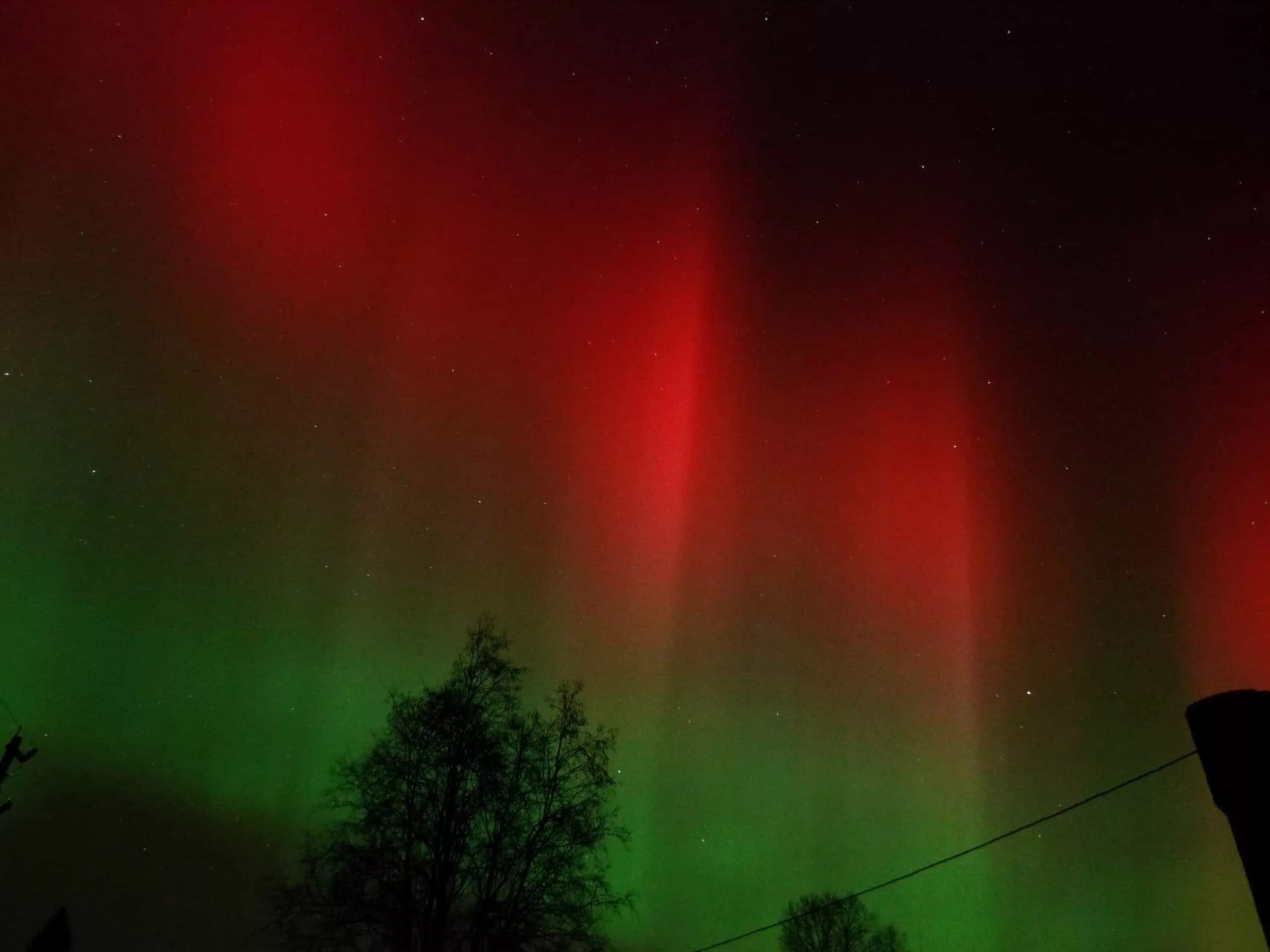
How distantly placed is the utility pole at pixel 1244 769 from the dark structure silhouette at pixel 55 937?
14.8 metres

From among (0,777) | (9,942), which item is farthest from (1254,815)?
(9,942)

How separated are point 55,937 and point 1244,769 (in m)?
15.4

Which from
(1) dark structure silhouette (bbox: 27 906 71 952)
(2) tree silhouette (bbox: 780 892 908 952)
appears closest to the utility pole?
(1) dark structure silhouette (bbox: 27 906 71 952)

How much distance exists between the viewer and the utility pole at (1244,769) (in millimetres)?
3191

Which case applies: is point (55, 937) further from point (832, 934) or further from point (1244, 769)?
point (832, 934)

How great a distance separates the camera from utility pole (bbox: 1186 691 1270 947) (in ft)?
10.5

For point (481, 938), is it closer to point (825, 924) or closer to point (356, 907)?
point (356, 907)

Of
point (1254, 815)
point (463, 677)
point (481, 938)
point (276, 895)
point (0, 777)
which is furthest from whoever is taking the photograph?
point (0, 777)

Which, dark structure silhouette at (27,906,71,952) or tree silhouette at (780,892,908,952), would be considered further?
tree silhouette at (780,892,908,952)

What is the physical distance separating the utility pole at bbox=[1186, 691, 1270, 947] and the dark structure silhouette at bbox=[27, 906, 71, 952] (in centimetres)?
1476

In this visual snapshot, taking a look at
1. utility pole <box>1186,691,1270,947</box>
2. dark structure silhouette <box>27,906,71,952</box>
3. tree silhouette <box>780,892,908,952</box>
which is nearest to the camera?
utility pole <box>1186,691,1270,947</box>

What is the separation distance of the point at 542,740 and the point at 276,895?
6281 millimetres

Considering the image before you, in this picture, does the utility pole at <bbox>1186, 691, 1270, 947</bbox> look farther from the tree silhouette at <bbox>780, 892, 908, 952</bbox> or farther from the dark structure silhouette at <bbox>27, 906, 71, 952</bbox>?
the tree silhouette at <bbox>780, 892, 908, 952</bbox>

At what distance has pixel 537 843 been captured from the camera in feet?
60.1
